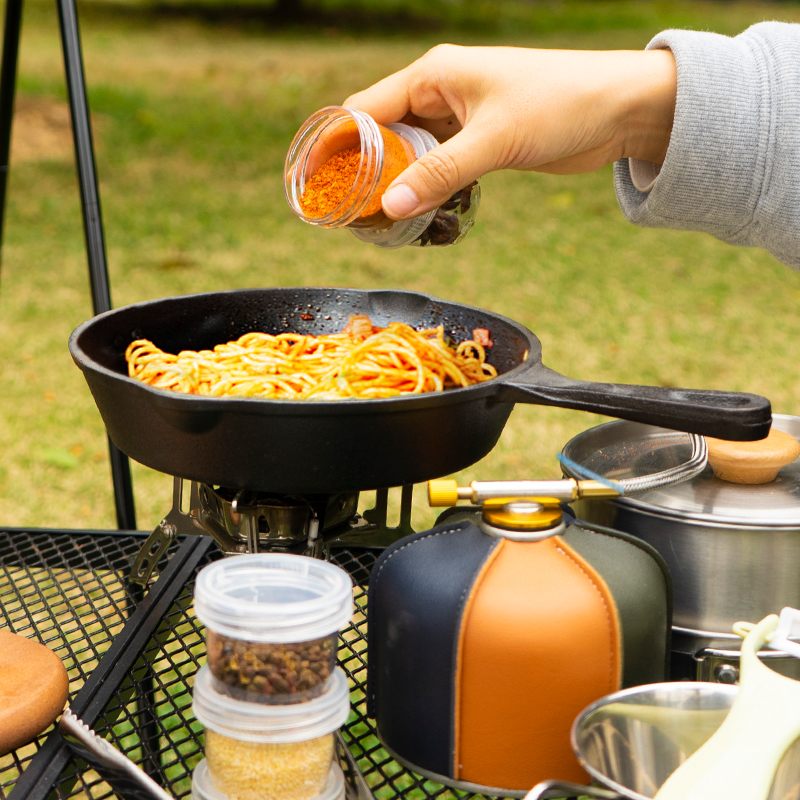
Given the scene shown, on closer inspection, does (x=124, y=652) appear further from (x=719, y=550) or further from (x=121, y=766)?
(x=719, y=550)

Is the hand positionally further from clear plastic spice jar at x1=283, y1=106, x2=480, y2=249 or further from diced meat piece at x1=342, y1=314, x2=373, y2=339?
diced meat piece at x1=342, y1=314, x2=373, y2=339

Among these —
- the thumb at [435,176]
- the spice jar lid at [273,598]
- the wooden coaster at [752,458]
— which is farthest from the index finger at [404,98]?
the spice jar lid at [273,598]

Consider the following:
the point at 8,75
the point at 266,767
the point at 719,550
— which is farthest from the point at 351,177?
the point at 8,75

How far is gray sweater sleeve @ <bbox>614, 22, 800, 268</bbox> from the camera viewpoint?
5.01ft

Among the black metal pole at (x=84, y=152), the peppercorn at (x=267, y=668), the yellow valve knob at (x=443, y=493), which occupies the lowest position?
the peppercorn at (x=267, y=668)

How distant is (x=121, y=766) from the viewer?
3.76 feet

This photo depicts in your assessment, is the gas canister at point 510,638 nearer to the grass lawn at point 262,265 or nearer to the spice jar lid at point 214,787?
the spice jar lid at point 214,787

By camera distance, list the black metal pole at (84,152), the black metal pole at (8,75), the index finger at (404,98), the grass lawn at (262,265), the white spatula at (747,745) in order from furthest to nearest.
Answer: the grass lawn at (262,265) < the black metal pole at (8,75) < the black metal pole at (84,152) < the index finger at (404,98) < the white spatula at (747,745)

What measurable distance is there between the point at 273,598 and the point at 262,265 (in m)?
4.95

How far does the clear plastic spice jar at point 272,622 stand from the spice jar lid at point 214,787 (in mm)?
136

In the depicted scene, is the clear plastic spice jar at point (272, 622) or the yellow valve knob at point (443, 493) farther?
the yellow valve knob at point (443, 493)

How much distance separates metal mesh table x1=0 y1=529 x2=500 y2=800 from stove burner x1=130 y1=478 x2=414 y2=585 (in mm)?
104

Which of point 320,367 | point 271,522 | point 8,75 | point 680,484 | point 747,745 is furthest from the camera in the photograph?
point 8,75

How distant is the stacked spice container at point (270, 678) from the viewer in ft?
3.51
